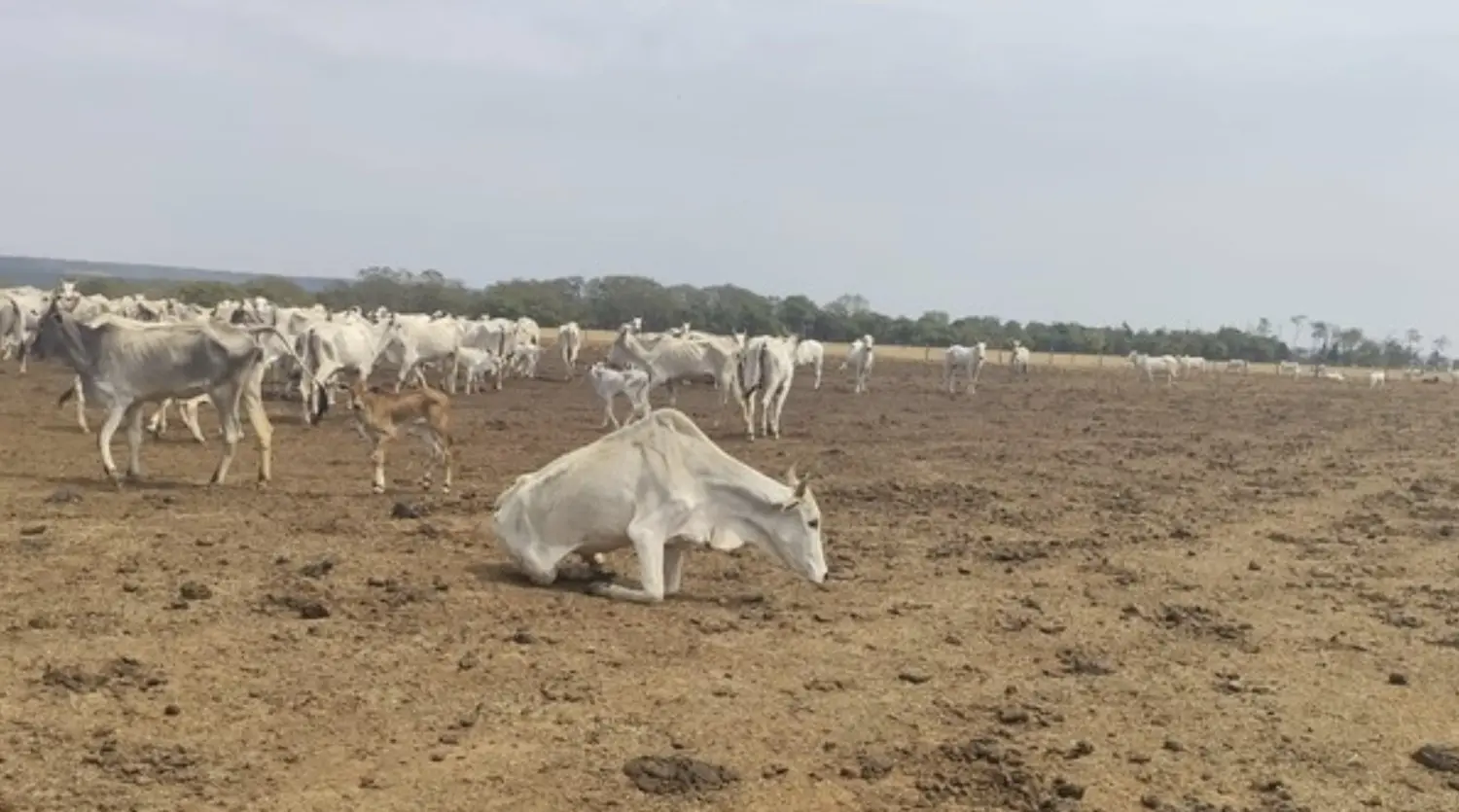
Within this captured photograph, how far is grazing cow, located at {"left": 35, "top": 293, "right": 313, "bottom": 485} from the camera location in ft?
47.8

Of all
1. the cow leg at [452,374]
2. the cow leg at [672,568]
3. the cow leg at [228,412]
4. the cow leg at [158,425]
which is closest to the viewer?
the cow leg at [672,568]

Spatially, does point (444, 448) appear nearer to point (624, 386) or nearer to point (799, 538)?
point (799, 538)

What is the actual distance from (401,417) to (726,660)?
7655mm

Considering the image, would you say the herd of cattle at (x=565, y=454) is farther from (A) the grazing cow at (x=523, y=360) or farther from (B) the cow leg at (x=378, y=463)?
(A) the grazing cow at (x=523, y=360)

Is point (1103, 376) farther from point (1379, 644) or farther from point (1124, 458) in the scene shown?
point (1379, 644)

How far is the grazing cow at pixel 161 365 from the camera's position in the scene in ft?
47.8

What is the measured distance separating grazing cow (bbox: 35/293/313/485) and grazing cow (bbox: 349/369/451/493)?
1.11 m

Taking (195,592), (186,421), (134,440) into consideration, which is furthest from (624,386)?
(195,592)

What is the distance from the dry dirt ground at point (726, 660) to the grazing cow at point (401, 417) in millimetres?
720

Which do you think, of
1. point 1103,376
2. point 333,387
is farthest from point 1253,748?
point 1103,376

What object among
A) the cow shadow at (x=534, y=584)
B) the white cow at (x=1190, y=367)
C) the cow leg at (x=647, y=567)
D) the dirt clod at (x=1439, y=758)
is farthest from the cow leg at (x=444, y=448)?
the white cow at (x=1190, y=367)

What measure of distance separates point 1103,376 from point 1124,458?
44604mm

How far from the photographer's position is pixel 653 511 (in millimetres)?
9828

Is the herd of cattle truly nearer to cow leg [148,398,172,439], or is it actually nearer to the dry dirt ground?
cow leg [148,398,172,439]
